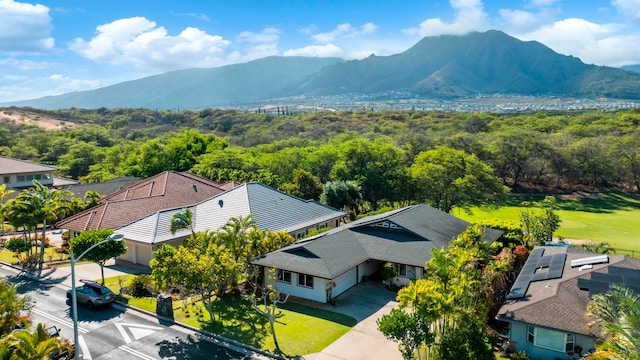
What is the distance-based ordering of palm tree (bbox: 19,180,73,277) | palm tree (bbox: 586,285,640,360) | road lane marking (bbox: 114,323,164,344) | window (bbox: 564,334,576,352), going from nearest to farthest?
palm tree (bbox: 586,285,640,360), window (bbox: 564,334,576,352), road lane marking (bbox: 114,323,164,344), palm tree (bbox: 19,180,73,277)

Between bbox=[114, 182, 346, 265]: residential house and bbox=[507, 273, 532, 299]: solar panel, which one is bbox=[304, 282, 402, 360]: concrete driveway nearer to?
bbox=[507, 273, 532, 299]: solar panel

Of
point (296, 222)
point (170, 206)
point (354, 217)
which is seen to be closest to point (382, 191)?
point (354, 217)

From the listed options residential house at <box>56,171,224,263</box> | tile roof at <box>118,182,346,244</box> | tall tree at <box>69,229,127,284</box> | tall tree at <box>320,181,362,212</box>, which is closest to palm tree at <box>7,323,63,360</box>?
tall tree at <box>69,229,127,284</box>

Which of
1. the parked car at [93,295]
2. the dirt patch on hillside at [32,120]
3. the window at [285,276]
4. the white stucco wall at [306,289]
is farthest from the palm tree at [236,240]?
the dirt patch on hillside at [32,120]

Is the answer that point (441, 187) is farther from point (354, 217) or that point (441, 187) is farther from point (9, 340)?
point (9, 340)

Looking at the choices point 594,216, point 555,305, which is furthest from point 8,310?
point 594,216
